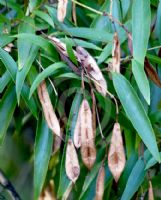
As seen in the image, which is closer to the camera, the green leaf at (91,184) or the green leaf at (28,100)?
the green leaf at (28,100)

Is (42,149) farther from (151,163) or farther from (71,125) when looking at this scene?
(151,163)

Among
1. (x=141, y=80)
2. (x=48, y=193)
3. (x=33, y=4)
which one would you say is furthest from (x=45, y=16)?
(x=48, y=193)

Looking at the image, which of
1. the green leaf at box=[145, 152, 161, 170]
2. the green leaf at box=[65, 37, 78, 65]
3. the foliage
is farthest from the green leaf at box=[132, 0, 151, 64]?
the green leaf at box=[145, 152, 161, 170]

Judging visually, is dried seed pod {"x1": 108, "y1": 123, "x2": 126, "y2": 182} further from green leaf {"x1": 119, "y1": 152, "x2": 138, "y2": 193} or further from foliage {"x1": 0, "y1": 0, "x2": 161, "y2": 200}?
green leaf {"x1": 119, "y1": 152, "x2": 138, "y2": 193}

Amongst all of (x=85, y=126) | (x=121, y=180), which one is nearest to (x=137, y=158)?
(x=121, y=180)

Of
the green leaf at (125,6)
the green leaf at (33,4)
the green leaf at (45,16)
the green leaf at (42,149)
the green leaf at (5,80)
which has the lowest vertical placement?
the green leaf at (42,149)

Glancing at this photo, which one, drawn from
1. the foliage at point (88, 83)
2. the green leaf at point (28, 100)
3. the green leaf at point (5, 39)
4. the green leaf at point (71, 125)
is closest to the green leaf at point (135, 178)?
the foliage at point (88, 83)

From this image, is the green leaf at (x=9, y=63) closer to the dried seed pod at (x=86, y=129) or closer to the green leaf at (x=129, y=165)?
the dried seed pod at (x=86, y=129)
